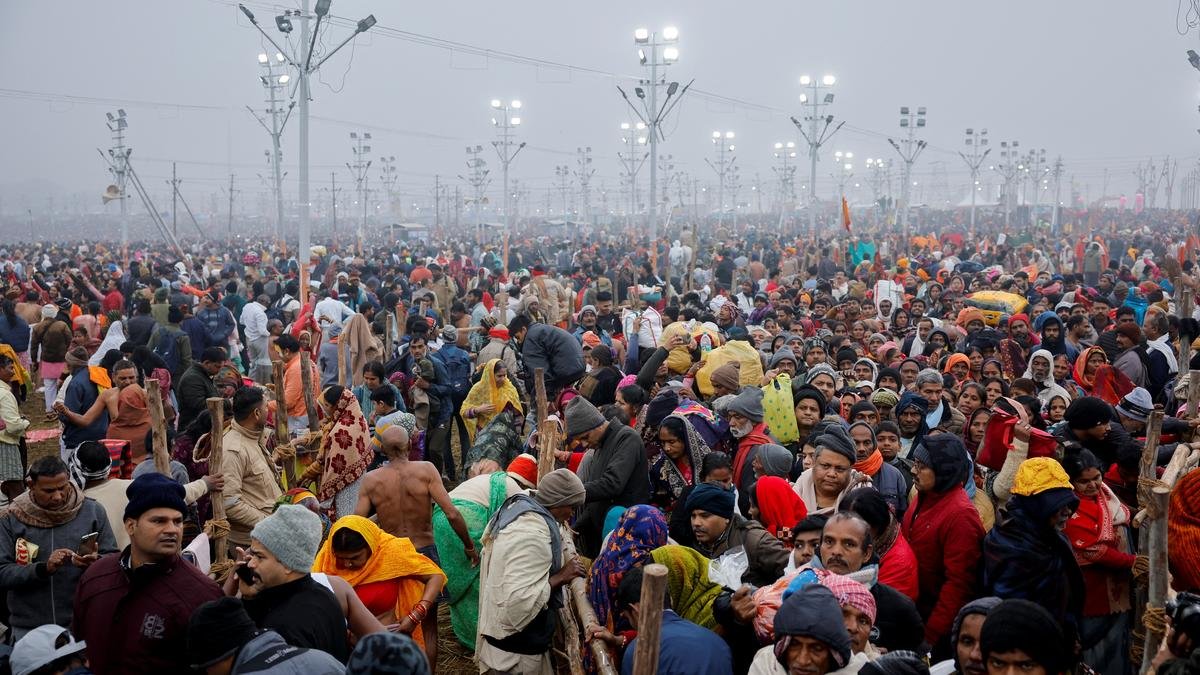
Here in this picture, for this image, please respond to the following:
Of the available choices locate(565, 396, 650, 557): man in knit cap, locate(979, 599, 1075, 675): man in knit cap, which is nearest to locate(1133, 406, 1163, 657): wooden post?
locate(979, 599, 1075, 675): man in knit cap

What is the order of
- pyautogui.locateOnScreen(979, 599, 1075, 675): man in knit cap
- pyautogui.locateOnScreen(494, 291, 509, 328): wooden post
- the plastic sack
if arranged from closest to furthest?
pyautogui.locateOnScreen(979, 599, 1075, 675): man in knit cap → the plastic sack → pyautogui.locateOnScreen(494, 291, 509, 328): wooden post

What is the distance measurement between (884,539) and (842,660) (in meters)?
1.36

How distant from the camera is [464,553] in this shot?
558 cm

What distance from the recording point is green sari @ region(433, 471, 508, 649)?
216 inches

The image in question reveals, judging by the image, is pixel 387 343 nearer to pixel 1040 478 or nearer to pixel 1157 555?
pixel 1040 478

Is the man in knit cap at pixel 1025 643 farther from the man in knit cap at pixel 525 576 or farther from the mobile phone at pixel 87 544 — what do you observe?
the mobile phone at pixel 87 544

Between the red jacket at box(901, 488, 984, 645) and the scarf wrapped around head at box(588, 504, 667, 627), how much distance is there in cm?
128

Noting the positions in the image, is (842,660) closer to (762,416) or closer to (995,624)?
(995,624)

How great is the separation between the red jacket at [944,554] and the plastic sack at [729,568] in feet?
3.07

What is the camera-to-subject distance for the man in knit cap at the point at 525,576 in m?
4.61

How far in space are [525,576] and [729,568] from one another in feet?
3.01

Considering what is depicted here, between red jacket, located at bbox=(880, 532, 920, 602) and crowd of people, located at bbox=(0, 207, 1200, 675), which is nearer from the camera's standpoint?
crowd of people, located at bbox=(0, 207, 1200, 675)

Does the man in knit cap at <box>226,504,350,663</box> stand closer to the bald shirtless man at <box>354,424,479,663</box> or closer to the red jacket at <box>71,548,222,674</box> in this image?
the red jacket at <box>71,548,222,674</box>

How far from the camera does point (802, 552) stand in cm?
439
